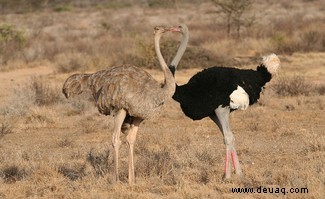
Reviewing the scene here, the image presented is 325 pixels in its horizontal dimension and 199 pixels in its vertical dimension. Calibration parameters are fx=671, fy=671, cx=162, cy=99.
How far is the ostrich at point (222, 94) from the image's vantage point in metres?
6.76

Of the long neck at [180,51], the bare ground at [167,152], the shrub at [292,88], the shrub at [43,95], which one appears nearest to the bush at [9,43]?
Answer: the shrub at [43,95]

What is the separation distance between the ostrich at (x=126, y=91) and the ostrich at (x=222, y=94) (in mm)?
342

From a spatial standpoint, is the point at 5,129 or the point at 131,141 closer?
the point at 131,141

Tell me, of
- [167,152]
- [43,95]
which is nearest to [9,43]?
[43,95]

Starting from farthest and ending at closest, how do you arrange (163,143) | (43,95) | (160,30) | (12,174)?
1. (43,95)
2. (163,143)
3. (12,174)
4. (160,30)

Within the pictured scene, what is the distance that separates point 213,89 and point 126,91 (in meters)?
0.97

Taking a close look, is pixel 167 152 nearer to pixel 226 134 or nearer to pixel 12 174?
Answer: pixel 226 134

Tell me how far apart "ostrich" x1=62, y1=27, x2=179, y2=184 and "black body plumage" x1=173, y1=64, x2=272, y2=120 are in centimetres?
48

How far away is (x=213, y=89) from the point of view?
6.79 meters

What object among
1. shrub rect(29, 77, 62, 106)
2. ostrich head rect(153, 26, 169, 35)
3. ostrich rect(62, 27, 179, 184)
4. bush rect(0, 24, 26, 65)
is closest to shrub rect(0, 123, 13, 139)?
shrub rect(29, 77, 62, 106)

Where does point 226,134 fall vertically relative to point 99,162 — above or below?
above

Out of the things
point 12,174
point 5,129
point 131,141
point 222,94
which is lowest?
point 12,174

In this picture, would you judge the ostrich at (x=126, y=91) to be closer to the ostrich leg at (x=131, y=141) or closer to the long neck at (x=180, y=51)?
the ostrich leg at (x=131, y=141)

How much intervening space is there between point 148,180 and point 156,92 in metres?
0.99
